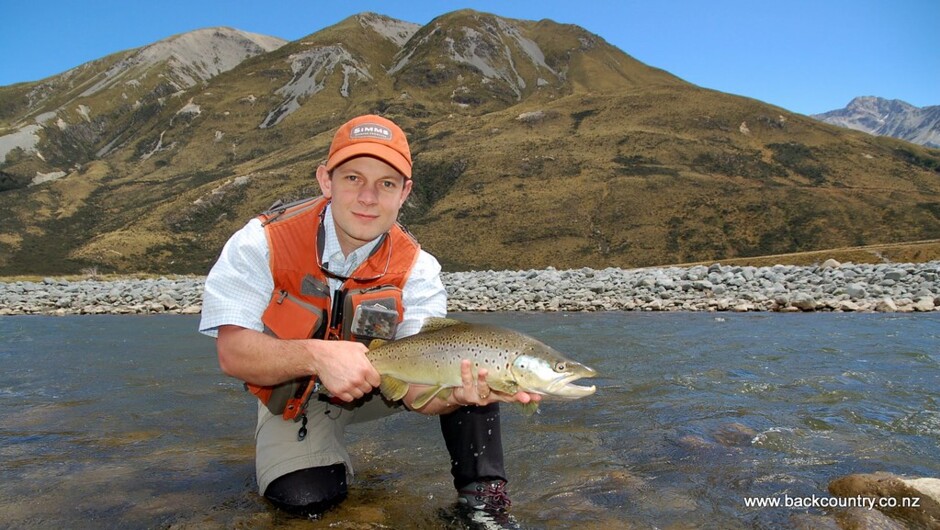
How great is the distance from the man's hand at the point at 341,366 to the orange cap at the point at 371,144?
113 cm

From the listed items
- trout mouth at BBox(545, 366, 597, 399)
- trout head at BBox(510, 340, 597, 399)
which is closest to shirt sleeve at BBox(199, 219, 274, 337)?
trout head at BBox(510, 340, 597, 399)

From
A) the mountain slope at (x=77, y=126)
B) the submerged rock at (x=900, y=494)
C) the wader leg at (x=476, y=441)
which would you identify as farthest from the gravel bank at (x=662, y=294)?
the mountain slope at (x=77, y=126)

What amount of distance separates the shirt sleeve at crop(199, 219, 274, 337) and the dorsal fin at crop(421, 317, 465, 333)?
0.96 m

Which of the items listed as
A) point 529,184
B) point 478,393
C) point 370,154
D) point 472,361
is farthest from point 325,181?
point 529,184

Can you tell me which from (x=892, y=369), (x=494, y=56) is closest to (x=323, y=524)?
(x=892, y=369)

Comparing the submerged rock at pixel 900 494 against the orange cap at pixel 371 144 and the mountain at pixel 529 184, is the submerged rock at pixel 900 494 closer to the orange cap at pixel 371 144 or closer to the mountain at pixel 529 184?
the orange cap at pixel 371 144

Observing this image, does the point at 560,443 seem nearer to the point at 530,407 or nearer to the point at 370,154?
the point at 530,407

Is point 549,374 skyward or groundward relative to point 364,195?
groundward

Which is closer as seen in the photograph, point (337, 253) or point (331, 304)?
point (331, 304)

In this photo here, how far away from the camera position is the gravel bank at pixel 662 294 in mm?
18094

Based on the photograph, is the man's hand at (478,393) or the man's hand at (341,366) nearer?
the man's hand at (341,366)

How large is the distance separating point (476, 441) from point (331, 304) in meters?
1.25

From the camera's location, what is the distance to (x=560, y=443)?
5.45 meters

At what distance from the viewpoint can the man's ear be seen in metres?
3.83
